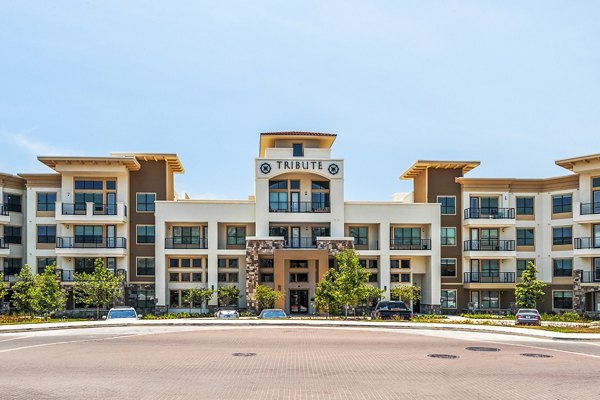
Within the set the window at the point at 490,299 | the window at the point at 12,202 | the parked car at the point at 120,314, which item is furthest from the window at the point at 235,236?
the window at the point at 490,299

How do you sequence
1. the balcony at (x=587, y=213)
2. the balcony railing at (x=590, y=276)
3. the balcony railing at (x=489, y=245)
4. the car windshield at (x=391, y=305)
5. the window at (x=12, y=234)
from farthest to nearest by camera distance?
the balcony railing at (x=489, y=245) → the window at (x=12, y=234) → the balcony railing at (x=590, y=276) → the balcony at (x=587, y=213) → the car windshield at (x=391, y=305)

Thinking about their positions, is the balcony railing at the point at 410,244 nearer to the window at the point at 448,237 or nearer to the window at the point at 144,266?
the window at the point at 448,237

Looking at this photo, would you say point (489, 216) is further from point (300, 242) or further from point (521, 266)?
point (300, 242)

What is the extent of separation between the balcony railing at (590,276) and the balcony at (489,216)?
22.7ft

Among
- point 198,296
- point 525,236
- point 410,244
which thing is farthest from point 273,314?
point 525,236

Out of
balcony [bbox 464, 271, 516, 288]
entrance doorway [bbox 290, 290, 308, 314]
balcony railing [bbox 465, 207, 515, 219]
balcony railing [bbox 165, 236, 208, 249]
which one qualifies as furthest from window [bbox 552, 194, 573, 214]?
balcony railing [bbox 165, 236, 208, 249]

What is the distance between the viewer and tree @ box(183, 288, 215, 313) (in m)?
51.4

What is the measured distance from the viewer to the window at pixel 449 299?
5466 centimetres

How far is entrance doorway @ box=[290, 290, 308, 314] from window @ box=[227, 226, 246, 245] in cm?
601

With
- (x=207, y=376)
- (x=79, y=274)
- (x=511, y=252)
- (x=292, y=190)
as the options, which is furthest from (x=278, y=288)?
(x=207, y=376)

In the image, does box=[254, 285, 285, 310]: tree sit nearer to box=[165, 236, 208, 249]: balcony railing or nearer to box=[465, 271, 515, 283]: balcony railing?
box=[165, 236, 208, 249]: balcony railing

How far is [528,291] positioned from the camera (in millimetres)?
50125

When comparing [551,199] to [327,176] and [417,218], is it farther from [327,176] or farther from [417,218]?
[327,176]

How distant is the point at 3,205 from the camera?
51594 mm
